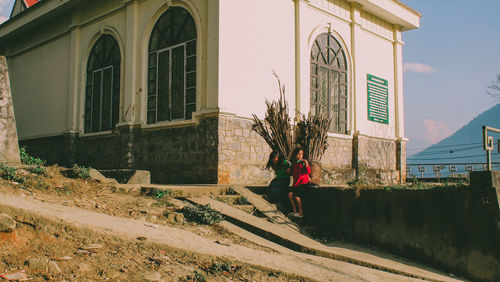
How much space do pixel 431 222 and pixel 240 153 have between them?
4.60 meters

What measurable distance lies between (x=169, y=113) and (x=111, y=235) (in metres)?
6.89

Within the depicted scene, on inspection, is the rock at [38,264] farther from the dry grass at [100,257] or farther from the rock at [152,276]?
the rock at [152,276]

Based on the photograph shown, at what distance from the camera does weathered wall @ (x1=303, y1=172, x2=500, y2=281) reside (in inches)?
237

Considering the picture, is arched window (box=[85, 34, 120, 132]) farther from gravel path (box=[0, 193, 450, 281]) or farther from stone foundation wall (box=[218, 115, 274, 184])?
gravel path (box=[0, 193, 450, 281])

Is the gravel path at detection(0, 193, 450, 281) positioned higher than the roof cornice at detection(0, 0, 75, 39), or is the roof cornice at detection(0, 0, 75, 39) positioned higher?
the roof cornice at detection(0, 0, 75, 39)

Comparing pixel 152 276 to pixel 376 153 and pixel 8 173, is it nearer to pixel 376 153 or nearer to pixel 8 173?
pixel 8 173

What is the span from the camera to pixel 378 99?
46.6ft

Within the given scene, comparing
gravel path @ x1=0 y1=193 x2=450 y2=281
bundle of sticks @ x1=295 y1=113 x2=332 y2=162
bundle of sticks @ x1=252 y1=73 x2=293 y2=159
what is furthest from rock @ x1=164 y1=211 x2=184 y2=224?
bundle of sticks @ x1=295 y1=113 x2=332 y2=162

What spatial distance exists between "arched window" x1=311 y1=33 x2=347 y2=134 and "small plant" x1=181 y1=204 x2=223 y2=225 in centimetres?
645

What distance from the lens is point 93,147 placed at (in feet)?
43.5

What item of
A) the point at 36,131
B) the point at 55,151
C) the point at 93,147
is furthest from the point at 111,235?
the point at 36,131

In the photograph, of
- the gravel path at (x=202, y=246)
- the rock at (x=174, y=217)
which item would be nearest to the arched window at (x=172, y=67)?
the rock at (x=174, y=217)

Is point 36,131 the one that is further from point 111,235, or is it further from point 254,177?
point 111,235

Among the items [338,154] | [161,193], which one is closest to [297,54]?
[338,154]
